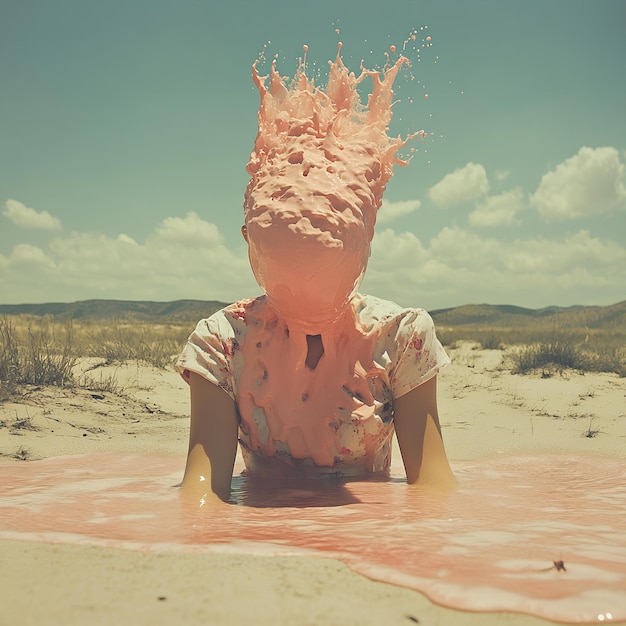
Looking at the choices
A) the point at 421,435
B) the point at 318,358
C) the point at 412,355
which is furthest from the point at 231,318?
the point at 421,435

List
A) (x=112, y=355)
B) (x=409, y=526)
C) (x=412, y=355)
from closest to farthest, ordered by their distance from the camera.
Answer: (x=409, y=526)
(x=412, y=355)
(x=112, y=355)

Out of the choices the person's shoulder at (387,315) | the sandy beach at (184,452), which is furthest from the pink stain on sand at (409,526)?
the person's shoulder at (387,315)

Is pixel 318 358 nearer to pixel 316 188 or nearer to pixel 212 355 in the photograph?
pixel 212 355

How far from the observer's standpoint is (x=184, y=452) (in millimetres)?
4062

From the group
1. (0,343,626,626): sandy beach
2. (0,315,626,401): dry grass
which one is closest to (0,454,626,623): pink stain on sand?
(0,343,626,626): sandy beach

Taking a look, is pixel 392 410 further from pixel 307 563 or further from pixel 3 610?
pixel 3 610

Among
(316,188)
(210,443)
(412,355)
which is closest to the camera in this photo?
(316,188)

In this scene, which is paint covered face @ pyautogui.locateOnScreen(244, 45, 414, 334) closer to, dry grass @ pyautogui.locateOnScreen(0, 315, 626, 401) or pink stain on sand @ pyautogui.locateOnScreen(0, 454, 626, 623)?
pink stain on sand @ pyautogui.locateOnScreen(0, 454, 626, 623)

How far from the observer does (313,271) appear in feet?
6.76

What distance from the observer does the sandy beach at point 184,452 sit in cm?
114

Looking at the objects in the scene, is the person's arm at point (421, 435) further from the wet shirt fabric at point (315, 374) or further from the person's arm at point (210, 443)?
the person's arm at point (210, 443)

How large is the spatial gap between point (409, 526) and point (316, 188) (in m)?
1.03

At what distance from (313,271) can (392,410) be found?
2.79ft

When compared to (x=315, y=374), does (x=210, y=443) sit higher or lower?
lower
